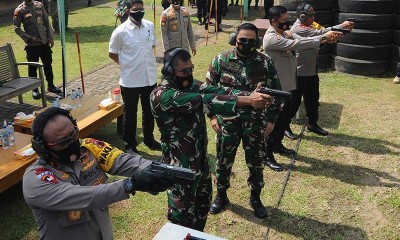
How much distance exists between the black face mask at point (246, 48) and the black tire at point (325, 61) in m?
6.42

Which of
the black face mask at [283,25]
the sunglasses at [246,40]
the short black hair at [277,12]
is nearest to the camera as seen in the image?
the sunglasses at [246,40]

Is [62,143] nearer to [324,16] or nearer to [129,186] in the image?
[129,186]

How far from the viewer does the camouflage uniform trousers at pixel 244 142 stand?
4.39m

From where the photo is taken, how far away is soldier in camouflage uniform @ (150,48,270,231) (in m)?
3.30

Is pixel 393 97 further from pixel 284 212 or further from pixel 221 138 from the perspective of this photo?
pixel 221 138

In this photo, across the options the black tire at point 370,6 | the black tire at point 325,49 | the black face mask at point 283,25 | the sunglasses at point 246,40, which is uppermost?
the black tire at point 370,6

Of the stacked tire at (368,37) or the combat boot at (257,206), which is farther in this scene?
the stacked tire at (368,37)

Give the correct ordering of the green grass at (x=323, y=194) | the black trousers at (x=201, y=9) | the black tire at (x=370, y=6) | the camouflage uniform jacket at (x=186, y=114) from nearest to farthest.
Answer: the camouflage uniform jacket at (x=186, y=114) < the green grass at (x=323, y=194) < the black tire at (x=370, y=6) < the black trousers at (x=201, y=9)

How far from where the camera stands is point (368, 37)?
9320mm

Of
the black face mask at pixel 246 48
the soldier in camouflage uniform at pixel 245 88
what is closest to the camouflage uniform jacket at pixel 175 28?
the soldier in camouflage uniform at pixel 245 88

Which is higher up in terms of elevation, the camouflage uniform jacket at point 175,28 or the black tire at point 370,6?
the black tire at point 370,6

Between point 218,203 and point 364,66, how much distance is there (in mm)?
6379

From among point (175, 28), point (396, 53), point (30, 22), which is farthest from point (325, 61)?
point (30, 22)

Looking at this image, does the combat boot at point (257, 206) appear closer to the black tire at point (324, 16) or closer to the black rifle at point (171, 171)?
the black rifle at point (171, 171)
